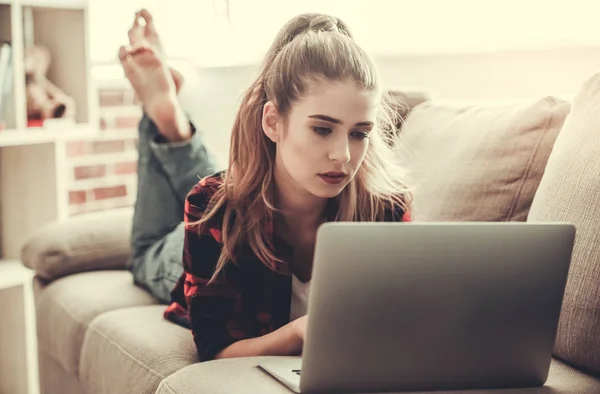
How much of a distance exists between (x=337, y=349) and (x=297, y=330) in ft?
0.95

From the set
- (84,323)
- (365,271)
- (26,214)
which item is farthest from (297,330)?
(26,214)

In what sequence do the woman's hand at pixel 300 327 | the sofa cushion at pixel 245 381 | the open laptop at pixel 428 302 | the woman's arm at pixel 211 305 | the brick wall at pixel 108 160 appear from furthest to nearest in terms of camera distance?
the brick wall at pixel 108 160 → the woman's arm at pixel 211 305 → the woman's hand at pixel 300 327 → the sofa cushion at pixel 245 381 → the open laptop at pixel 428 302

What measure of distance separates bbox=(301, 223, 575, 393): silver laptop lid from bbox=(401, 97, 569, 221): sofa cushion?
0.48 meters

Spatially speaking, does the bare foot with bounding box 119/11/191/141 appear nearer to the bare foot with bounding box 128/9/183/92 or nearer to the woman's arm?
the bare foot with bounding box 128/9/183/92

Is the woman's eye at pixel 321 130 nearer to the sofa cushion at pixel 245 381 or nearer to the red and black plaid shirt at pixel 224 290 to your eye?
the red and black plaid shirt at pixel 224 290

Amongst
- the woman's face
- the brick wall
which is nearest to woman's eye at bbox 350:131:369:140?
the woman's face

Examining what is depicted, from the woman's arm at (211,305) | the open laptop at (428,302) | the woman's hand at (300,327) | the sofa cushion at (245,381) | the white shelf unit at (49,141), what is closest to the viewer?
the open laptop at (428,302)

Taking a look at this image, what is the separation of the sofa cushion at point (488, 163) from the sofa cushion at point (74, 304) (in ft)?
2.33

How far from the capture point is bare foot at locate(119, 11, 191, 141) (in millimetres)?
1797

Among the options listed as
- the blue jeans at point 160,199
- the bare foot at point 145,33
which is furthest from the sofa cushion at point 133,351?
the bare foot at point 145,33

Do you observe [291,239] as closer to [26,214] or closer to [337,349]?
[337,349]

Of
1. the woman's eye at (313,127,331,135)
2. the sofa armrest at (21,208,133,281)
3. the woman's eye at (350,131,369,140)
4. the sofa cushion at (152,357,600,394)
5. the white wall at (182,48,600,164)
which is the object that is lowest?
the sofa armrest at (21,208,133,281)

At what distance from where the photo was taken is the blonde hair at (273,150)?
1261 mm

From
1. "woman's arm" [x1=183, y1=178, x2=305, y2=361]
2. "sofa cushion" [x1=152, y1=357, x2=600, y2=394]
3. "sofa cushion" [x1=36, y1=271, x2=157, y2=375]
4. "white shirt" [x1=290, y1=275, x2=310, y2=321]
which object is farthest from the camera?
"sofa cushion" [x1=36, y1=271, x2=157, y2=375]
